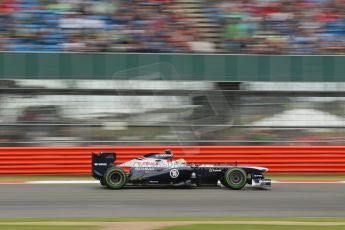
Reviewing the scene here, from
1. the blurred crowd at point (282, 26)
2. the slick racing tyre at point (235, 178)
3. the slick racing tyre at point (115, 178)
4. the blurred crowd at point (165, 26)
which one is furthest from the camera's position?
the blurred crowd at point (282, 26)

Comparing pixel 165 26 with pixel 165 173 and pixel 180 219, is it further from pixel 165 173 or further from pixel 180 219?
pixel 180 219

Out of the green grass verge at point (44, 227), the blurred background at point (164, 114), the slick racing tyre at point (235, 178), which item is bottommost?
the green grass verge at point (44, 227)

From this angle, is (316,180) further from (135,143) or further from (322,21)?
(322,21)

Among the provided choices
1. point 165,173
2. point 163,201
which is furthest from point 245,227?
point 165,173

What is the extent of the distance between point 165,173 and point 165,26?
20.2ft

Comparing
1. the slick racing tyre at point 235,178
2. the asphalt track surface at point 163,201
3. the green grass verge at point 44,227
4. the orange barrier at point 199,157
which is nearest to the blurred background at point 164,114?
the orange barrier at point 199,157

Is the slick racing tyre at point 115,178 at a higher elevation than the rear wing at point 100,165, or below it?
below

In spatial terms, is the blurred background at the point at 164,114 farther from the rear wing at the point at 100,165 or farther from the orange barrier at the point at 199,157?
the rear wing at the point at 100,165

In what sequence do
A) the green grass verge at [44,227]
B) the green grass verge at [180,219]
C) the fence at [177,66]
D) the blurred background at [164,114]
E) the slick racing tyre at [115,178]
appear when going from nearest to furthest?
the green grass verge at [44,227] < the green grass verge at [180,219] < the slick racing tyre at [115,178] < the blurred background at [164,114] < the fence at [177,66]

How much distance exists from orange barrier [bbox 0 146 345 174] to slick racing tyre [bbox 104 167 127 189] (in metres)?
3.03

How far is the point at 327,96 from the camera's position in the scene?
15.1m

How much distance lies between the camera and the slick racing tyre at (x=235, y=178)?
456 inches

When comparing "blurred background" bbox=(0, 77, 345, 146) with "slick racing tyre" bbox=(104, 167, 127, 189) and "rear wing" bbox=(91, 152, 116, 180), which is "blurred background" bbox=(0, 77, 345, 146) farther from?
"slick racing tyre" bbox=(104, 167, 127, 189)

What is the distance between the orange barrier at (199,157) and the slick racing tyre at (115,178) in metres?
3.03
